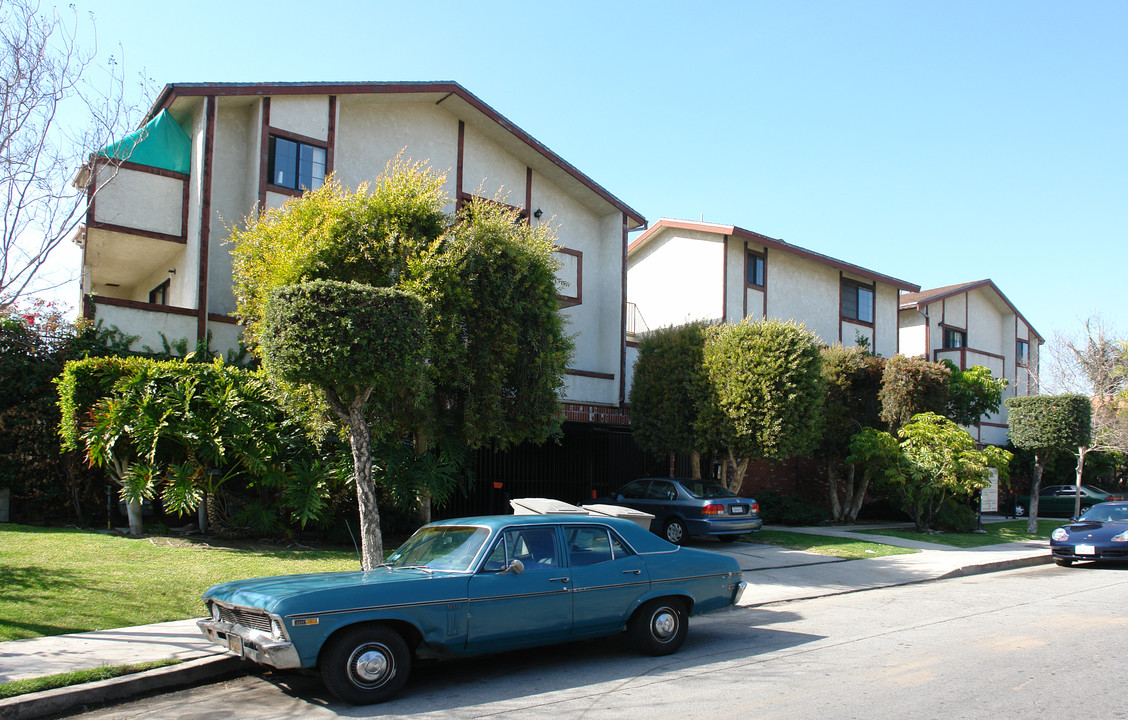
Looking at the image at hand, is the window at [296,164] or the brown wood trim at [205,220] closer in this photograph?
the brown wood trim at [205,220]

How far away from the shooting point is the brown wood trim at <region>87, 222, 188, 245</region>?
14.5 meters

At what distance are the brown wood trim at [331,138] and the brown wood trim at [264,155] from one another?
3.86 feet

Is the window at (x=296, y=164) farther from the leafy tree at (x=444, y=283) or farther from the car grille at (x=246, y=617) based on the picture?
the car grille at (x=246, y=617)

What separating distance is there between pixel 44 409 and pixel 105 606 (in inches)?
257

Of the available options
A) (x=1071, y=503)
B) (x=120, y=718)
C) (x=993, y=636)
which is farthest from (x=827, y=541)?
(x=1071, y=503)

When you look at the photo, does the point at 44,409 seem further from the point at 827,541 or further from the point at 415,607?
the point at 827,541

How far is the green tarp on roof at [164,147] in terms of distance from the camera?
605 inches

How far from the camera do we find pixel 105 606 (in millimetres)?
8594

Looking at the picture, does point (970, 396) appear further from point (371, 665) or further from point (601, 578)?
point (371, 665)

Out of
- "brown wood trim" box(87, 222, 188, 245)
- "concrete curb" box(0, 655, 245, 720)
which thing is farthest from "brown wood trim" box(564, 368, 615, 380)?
"concrete curb" box(0, 655, 245, 720)

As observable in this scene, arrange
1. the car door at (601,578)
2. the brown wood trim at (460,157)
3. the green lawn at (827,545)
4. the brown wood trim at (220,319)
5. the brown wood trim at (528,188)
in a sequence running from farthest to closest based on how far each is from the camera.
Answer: the brown wood trim at (528,188)
the brown wood trim at (460,157)
the green lawn at (827,545)
the brown wood trim at (220,319)
the car door at (601,578)

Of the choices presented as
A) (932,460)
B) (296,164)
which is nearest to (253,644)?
(296,164)

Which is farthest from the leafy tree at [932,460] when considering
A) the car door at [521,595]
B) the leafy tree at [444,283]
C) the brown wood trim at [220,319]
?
the car door at [521,595]

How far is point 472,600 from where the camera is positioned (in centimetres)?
666
